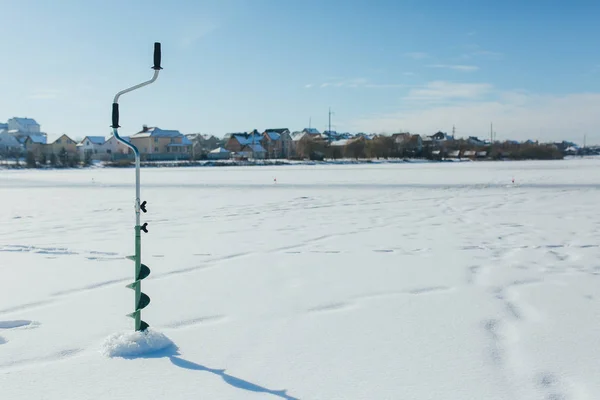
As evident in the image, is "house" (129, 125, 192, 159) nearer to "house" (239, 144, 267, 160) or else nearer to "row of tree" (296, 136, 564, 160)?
"house" (239, 144, 267, 160)

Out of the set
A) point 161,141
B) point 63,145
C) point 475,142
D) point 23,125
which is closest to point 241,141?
point 161,141

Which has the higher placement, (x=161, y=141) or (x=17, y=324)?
(x=161, y=141)

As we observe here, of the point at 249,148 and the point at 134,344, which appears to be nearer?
the point at 134,344

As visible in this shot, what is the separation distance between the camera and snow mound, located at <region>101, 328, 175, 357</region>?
3.94 metres

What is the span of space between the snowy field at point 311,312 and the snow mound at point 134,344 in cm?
8

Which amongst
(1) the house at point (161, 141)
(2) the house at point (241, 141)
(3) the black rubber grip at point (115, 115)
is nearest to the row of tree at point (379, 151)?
(2) the house at point (241, 141)

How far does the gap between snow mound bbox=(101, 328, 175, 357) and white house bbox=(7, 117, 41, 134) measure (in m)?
136

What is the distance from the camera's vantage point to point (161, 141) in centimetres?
10119

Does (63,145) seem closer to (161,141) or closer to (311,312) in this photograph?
(161,141)

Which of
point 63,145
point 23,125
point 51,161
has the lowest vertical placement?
point 51,161

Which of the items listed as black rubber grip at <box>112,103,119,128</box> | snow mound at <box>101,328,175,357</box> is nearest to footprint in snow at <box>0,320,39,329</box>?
snow mound at <box>101,328,175,357</box>

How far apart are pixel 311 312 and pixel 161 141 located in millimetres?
100559

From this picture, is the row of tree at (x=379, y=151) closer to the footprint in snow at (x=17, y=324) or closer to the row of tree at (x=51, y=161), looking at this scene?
the row of tree at (x=51, y=161)

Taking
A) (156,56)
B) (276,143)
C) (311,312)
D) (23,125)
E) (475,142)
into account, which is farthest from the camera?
(475,142)
